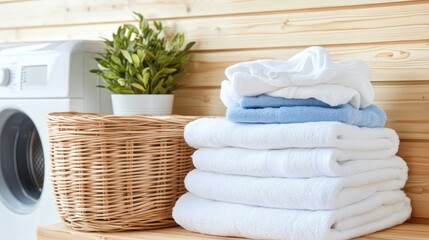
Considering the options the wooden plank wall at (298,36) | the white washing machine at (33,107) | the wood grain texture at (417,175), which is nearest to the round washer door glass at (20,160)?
the white washing machine at (33,107)

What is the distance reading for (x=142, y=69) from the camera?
7.55 feet

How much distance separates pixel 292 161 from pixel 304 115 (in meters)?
0.12

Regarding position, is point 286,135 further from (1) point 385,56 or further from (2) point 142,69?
(2) point 142,69

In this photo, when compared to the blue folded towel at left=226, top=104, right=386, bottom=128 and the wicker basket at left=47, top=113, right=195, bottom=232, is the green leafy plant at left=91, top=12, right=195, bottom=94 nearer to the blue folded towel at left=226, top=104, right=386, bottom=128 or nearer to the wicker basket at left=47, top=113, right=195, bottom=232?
the wicker basket at left=47, top=113, right=195, bottom=232

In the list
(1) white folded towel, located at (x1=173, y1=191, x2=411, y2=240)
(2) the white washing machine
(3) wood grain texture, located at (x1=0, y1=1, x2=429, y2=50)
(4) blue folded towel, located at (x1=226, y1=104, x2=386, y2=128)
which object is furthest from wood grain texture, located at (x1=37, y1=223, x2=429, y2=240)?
(3) wood grain texture, located at (x1=0, y1=1, x2=429, y2=50)

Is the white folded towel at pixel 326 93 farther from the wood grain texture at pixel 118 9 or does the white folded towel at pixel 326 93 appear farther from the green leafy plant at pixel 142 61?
the green leafy plant at pixel 142 61

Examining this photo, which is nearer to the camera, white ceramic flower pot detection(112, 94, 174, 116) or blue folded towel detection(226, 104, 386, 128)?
blue folded towel detection(226, 104, 386, 128)

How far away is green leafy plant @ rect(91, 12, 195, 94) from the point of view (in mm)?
2301

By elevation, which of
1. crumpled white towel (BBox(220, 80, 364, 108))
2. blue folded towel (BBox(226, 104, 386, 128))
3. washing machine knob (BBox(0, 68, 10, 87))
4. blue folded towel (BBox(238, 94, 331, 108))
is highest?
washing machine knob (BBox(0, 68, 10, 87))

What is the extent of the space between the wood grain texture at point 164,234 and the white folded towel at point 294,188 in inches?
3.8

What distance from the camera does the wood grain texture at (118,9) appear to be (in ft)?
7.29

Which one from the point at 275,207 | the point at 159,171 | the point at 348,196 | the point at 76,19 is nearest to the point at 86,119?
the point at 159,171

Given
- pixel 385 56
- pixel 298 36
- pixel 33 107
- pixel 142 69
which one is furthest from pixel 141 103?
pixel 385 56

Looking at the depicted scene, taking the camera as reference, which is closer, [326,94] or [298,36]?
[326,94]
